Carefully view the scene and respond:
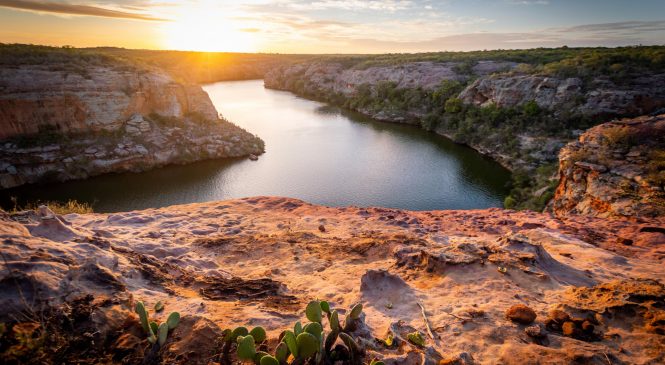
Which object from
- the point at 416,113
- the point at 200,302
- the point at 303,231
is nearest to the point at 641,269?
the point at 303,231

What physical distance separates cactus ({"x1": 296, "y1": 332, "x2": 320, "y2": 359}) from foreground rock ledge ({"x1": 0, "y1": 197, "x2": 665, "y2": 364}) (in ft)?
3.85

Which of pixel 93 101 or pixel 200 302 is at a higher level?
pixel 93 101

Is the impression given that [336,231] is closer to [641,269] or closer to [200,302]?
[200,302]

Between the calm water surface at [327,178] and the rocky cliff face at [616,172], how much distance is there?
7129mm

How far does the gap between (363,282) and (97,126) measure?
104 ft

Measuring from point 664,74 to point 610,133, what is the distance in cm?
2773

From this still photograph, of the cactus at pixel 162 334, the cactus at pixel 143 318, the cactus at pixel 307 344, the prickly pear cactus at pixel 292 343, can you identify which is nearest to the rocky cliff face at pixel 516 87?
the cactus at pixel 307 344

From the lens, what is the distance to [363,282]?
7328 millimetres

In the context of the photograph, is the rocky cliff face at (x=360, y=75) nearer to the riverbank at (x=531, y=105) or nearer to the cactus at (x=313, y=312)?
the riverbank at (x=531, y=105)

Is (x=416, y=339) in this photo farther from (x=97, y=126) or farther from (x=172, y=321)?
(x=97, y=126)

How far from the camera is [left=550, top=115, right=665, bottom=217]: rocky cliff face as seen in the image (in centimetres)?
1411

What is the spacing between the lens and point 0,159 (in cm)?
2519

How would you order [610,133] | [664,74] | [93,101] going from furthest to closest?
[664,74], [93,101], [610,133]

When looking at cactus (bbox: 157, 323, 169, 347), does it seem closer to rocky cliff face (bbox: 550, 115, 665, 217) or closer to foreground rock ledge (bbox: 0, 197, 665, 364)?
foreground rock ledge (bbox: 0, 197, 665, 364)
